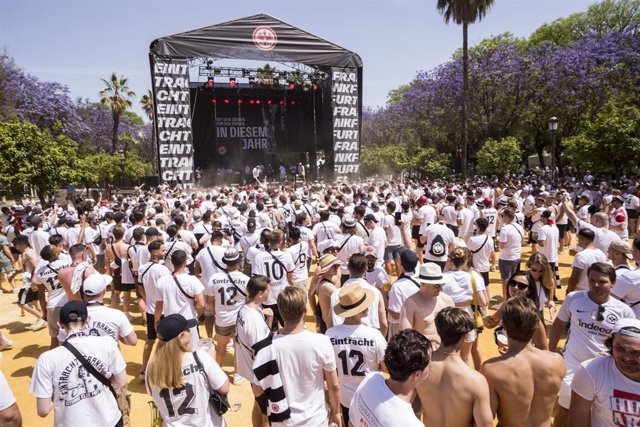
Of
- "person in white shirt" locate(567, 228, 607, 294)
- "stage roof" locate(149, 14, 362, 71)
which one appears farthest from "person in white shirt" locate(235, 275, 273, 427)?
"stage roof" locate(149, 14, 362, 71)

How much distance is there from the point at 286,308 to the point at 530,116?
27.7 m

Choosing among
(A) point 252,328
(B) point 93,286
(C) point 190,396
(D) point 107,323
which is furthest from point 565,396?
(B) point 93,286

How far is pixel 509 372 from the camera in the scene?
2693 mm

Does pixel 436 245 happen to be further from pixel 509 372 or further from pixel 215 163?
pixel 215 163

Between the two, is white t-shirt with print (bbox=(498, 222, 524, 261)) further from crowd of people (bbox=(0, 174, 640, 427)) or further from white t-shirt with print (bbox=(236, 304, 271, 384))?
white t-shirt with print (bbox=(236, 304, 271, 384))

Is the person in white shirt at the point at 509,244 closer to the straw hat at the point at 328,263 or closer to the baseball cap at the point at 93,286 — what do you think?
the straw hat at the point at 328,263

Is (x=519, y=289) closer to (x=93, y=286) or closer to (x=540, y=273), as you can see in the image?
(x=540, y=273)

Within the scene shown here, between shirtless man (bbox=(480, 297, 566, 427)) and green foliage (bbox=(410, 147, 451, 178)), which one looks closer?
shirtless man (bbox=(480, 297, 566, 427))

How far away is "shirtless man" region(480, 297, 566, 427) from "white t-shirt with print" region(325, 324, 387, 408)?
870mm

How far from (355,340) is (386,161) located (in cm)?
3042

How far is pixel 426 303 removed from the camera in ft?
13.5

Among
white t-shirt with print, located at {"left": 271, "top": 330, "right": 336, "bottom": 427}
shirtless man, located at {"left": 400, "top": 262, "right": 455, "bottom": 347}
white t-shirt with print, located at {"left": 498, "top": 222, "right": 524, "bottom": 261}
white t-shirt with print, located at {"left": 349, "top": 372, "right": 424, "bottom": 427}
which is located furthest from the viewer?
white t-shirt with print, located at {"left": 498, "top": 222, "right": 524, "bottom": 261}

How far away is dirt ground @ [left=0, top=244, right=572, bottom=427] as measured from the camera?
514cm

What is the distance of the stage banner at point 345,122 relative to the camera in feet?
82.7
